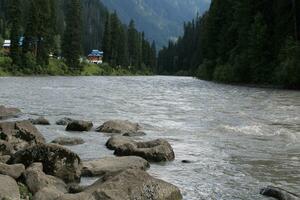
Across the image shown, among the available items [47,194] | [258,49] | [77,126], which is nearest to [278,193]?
[47,194]

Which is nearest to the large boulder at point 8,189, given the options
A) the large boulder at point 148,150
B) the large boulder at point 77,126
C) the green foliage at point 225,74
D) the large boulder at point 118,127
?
the large boulder at point 148,150

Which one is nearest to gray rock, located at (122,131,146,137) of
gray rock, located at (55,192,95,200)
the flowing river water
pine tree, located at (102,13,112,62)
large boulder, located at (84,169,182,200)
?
the flowing river water

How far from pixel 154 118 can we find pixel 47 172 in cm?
1833

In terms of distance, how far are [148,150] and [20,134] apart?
→ 561cm

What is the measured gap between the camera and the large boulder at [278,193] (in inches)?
573

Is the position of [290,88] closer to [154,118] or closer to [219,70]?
[219,70]

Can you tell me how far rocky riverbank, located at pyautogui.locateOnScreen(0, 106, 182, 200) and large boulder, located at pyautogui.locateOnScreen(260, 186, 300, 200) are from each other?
273 cm

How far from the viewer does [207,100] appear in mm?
48750

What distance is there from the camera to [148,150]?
20.2 m

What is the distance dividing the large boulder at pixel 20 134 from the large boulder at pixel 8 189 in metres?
7.63

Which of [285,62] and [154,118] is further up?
[285,62]

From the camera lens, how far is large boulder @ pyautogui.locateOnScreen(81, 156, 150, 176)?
17.2 meters

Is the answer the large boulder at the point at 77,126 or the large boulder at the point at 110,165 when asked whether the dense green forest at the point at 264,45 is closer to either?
the large boulder at the point at 77,126

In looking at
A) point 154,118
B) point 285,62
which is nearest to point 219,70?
point 285,62
